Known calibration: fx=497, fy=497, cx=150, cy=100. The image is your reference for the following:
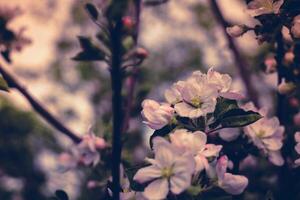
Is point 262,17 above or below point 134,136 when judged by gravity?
above

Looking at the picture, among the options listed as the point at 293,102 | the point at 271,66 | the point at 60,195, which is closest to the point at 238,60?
the point at 293,102

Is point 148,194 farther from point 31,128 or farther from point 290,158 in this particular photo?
point 31,128

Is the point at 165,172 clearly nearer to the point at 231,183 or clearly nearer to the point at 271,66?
the point at 231,183

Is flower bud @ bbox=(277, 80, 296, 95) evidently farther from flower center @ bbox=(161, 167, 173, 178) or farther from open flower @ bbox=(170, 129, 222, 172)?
flower center @ bbox=(161, 167, 173, 178)

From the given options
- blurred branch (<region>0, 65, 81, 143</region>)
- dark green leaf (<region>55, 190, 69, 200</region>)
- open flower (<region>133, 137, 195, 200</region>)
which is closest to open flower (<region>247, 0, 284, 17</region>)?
open flower (<region>133, 137, 195, 200</region>)

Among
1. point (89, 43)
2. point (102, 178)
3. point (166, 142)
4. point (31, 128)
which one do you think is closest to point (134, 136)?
point (31, 128)

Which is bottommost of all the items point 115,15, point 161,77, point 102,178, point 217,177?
point 161,77

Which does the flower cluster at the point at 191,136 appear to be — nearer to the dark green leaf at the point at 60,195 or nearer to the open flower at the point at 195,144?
the open flower at the point at 195,144
